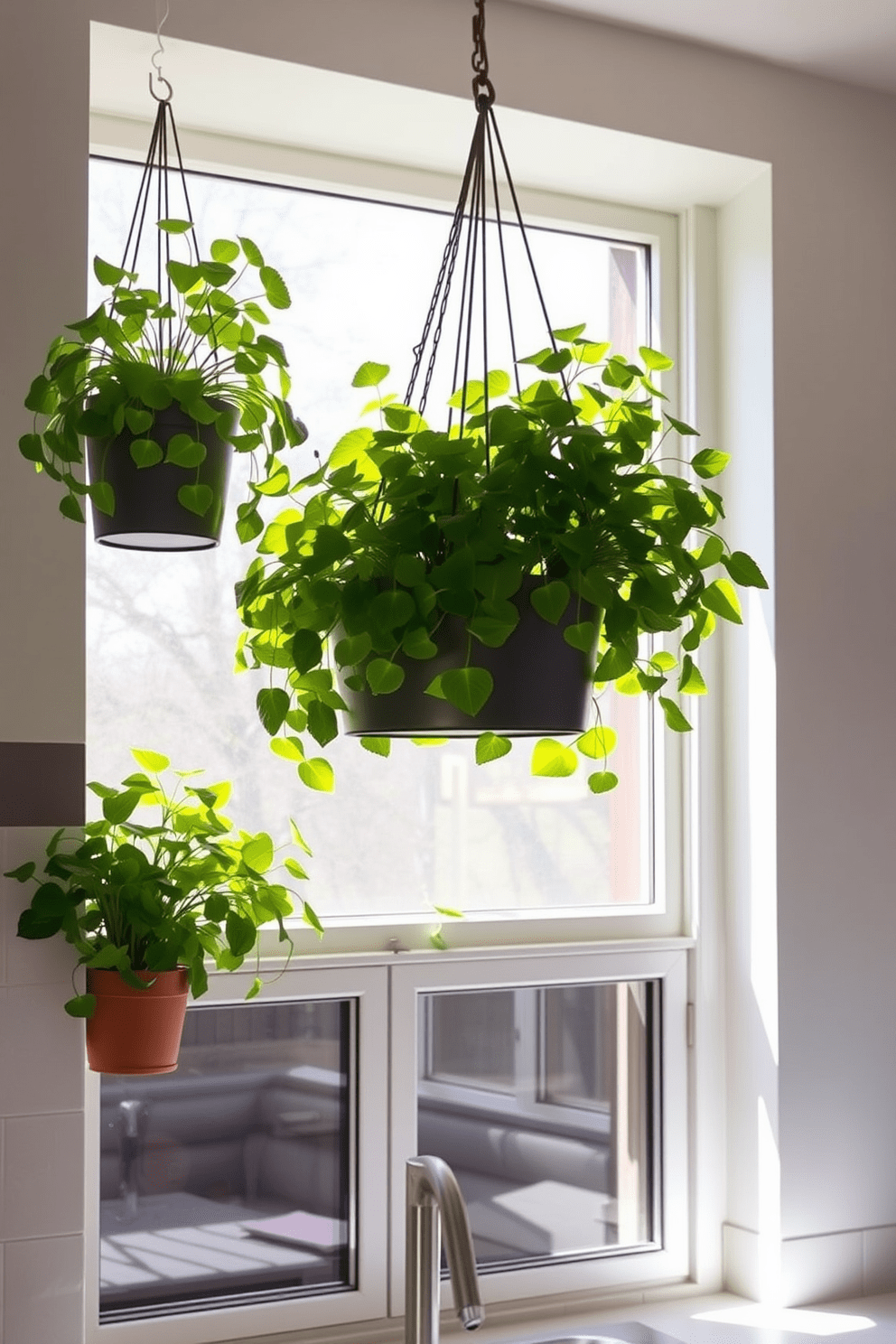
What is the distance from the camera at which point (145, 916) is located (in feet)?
5.83

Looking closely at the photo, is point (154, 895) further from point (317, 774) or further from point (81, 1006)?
point (317, 774)

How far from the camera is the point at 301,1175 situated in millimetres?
2230

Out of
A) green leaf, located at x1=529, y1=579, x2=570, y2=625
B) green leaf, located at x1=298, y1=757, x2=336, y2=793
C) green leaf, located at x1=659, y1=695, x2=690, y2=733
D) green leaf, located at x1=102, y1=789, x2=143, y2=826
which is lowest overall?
green leaf, located at x1=102, y1=789, x2=143, y2=826

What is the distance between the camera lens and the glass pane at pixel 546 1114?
7.64ft

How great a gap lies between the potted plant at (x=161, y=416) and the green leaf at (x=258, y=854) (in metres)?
0.49

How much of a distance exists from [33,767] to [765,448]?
A: 1.31 meters

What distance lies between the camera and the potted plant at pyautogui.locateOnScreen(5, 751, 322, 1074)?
1.78m

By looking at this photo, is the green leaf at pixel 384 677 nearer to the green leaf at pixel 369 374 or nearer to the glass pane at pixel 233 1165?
the green leaf at pixel 369 374

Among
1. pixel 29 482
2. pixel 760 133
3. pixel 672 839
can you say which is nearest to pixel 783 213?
pixel 760 133

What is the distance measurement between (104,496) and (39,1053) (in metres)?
0.83

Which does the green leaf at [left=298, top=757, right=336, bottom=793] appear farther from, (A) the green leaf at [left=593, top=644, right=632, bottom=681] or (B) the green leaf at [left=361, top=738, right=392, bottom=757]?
(A) the green leaf at [left=593, top=644, right=632, bottom=681]

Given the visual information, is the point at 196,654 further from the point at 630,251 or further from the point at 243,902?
the point at 630,251

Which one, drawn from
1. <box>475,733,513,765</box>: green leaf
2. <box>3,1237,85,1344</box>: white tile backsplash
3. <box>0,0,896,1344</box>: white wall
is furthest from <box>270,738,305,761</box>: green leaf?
<box>0,0,896,1344</box>: white wall

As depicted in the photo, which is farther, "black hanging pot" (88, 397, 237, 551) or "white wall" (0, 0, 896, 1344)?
"white wall" (0, 0, 896, 1344)
